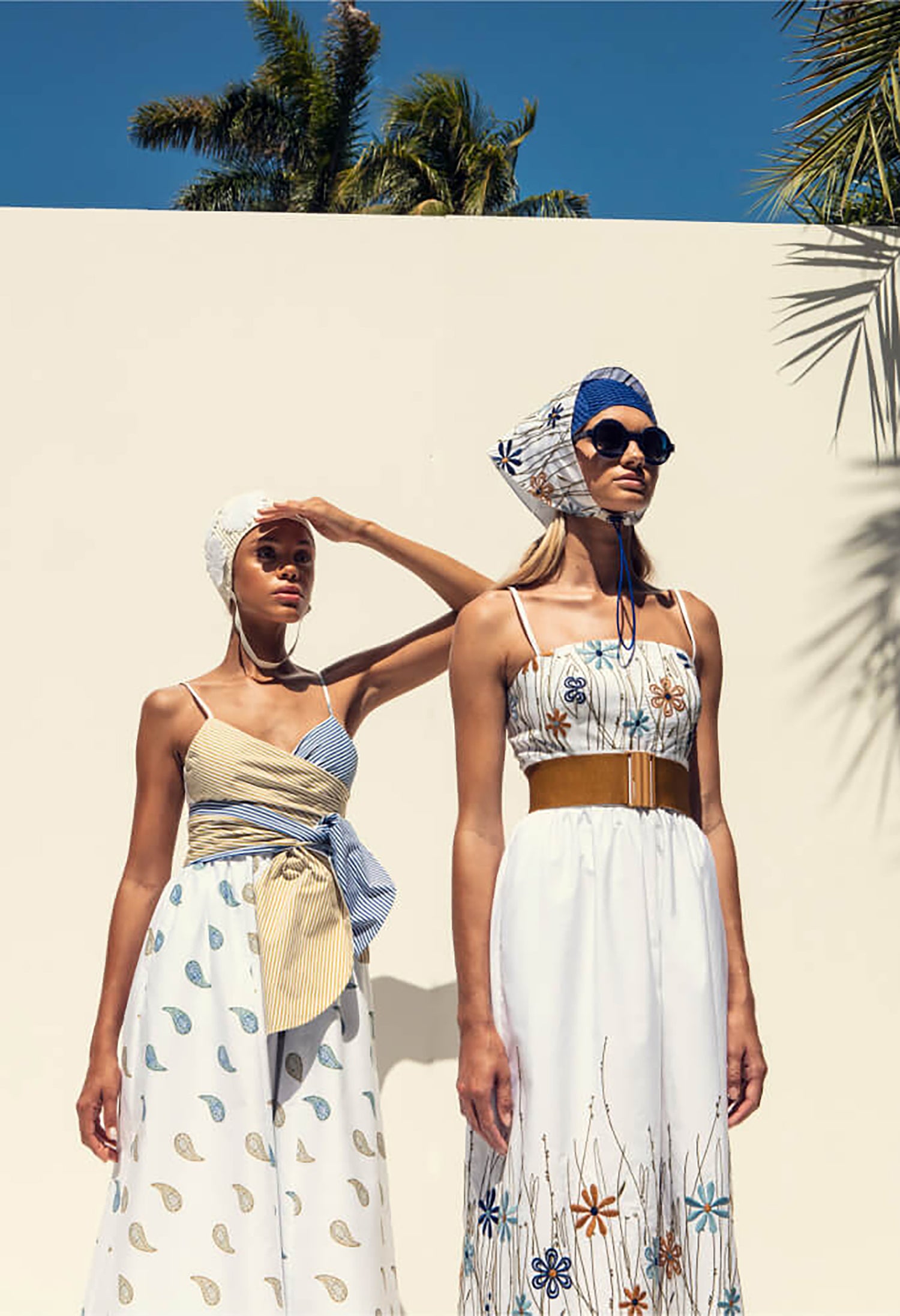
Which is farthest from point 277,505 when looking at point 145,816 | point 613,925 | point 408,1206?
point 408,1206

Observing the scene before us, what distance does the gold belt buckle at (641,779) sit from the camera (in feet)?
9.89

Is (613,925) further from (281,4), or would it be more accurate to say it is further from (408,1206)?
(281,4)

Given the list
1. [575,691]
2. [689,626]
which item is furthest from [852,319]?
[575,691]

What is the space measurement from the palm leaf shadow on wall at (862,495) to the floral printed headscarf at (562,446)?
1.64 m

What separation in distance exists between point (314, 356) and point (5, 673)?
127 cm

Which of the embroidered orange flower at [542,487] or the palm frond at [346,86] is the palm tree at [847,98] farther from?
the palm frond at [346,86]

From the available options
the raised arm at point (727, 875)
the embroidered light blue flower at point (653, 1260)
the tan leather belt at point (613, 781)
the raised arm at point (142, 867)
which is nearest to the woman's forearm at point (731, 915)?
the raised arm at point (727, 875)

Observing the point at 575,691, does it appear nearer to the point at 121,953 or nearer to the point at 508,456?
the point at 508,456

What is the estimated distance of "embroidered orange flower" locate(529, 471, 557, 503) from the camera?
3283mm

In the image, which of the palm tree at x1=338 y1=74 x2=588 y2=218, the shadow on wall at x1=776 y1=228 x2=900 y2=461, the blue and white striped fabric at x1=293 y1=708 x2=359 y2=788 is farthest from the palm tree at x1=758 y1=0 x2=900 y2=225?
the palm tree at x1=338 y1=74 x2=588 y2=218

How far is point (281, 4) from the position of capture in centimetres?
1650

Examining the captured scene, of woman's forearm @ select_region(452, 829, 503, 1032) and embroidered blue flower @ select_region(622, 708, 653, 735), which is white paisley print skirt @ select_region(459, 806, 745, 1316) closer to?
woman's forearm @ select_region(452, 829, 503, 1032)

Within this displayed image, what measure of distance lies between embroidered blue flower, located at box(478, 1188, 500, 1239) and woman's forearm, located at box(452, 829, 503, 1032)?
30 cm

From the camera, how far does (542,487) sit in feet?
10.8
